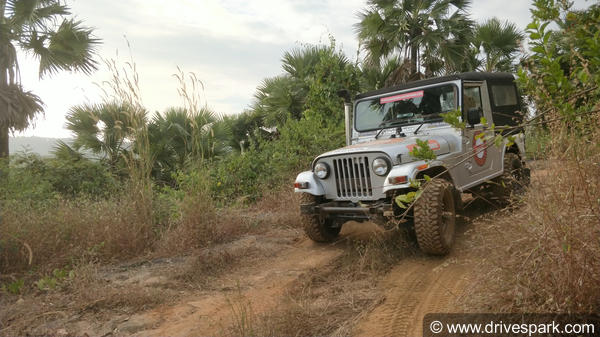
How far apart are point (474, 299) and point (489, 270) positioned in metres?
0.22

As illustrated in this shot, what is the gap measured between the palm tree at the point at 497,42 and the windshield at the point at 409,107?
9236 millimetres

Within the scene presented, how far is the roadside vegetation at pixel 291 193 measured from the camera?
222 cm

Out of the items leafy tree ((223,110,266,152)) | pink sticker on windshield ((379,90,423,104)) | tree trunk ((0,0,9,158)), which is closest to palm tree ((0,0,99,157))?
tree trunk ((0,0,9,158))

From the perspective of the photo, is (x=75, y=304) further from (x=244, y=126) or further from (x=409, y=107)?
(x=244, y=126)

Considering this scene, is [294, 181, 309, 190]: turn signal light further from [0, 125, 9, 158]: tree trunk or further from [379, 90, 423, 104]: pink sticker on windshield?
[0, 125, 9, 158]: tree trunk

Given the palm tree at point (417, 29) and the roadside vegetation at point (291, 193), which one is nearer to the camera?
the roadside vegetation at point (291, 193)

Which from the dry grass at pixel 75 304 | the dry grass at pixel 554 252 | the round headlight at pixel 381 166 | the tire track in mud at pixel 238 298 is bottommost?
the tire track in mud at pixel 238 298

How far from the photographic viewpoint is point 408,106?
525cm

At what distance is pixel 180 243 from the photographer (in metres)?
4.66

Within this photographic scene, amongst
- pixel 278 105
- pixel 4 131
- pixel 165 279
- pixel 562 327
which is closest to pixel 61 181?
pixel 4 131

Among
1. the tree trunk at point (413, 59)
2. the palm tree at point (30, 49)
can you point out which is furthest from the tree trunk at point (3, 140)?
the tree trunk at point (413, 59)

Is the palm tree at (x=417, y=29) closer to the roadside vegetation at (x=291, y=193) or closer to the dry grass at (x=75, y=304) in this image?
the roadside vegetation at (x=291, y=193)

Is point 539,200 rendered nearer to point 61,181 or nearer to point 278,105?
point 61,181

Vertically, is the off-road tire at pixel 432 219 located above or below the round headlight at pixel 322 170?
below
